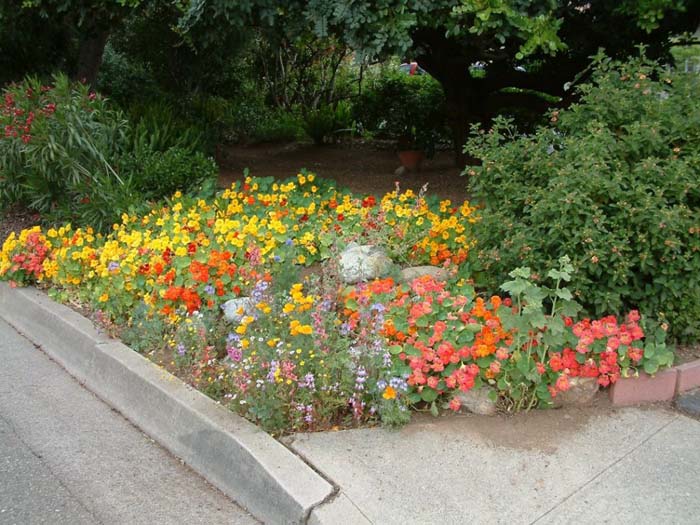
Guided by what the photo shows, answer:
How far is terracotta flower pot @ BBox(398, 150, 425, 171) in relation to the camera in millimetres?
8750

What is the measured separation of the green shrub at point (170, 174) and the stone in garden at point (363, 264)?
2.39m

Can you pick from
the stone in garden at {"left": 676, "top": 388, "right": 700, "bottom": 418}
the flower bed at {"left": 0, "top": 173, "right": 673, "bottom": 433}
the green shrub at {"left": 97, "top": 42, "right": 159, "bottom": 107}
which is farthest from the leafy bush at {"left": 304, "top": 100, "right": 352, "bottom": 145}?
the stone in garden at {"left": 676, "top": 388, "right": 700, "bottom": 418}

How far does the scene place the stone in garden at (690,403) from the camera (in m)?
3.77

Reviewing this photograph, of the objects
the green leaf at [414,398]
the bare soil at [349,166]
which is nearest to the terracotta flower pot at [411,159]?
the bare soil at [349,166]

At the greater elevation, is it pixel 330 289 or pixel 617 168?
pixel 617 168

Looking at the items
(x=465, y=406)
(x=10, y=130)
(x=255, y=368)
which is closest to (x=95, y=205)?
(x=10, y=130)

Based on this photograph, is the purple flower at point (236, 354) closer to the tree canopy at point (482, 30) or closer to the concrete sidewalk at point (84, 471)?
the concrete sidewalk at point (84, 471)

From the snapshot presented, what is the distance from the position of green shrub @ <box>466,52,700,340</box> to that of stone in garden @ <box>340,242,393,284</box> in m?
0.65

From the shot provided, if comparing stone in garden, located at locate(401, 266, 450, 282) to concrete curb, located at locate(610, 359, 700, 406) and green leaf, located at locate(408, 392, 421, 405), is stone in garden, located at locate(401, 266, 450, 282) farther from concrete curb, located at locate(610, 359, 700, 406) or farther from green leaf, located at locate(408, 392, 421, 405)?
Result: concrete curb, located at locate(610, 359, 700, 406)

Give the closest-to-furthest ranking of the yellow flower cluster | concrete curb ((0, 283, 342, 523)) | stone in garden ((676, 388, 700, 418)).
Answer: concrete curb ((0, 283, 342, 523)), stone in garden ((676, 388, 700, 418)), the yellow flower cluster

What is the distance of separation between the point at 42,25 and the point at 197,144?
3832 millimetres

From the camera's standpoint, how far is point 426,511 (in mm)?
3020

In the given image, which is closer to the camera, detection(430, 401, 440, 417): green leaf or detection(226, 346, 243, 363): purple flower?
detection(430, 401, 440, 417): green leaf

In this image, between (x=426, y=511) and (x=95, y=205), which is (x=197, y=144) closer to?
(x=95, y=205)
